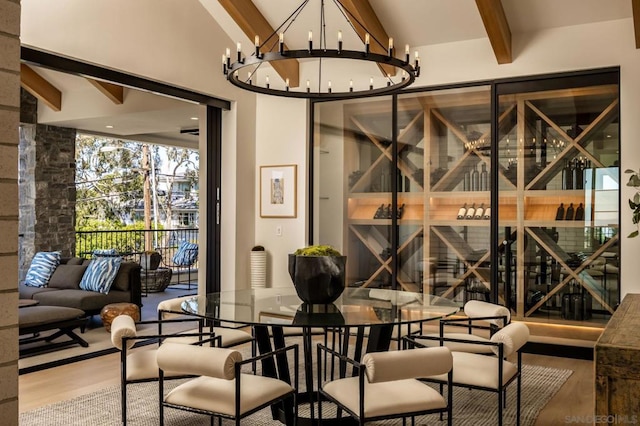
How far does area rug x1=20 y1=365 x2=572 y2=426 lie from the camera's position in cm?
327

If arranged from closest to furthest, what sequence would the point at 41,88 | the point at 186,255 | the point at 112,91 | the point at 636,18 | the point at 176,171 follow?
1. the point at 636,18
2. the point at 112,91
3. the point at 41,88
4. the point at 186,255
5. the point at 176,171

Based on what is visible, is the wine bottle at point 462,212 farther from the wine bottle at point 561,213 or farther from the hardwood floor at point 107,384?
→ the hardwood floor at point 107,384

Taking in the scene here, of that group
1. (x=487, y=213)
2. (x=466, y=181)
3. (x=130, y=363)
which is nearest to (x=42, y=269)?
(x=130, y=363)

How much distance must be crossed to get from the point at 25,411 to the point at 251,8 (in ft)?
12.4

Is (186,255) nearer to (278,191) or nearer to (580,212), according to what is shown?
(278,191)

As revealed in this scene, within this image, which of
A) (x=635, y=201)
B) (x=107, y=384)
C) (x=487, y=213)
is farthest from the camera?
(x=487, y=213)

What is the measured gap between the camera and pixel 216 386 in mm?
2633

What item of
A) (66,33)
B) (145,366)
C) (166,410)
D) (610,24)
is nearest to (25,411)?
(166,410)

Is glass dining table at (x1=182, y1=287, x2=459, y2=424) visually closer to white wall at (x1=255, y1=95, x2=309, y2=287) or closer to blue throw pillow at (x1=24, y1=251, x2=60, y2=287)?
white wall at (x1=255, y1=95, x2=309, y2=287)

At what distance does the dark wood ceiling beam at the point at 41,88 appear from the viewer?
24.2 feet

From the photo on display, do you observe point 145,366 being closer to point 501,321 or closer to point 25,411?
point 25,411

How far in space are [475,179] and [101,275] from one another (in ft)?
13.0

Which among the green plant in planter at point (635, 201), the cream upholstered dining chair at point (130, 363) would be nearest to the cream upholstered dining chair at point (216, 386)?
the cream upholstered dining chair at point (130, 363)

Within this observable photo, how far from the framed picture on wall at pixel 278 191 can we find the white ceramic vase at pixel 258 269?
468 millimetres
